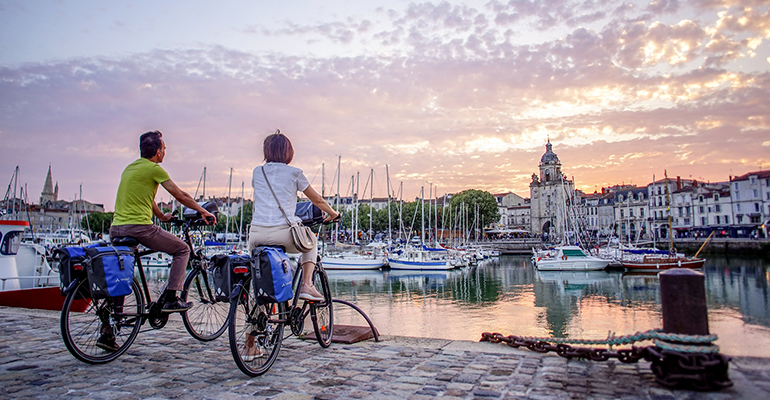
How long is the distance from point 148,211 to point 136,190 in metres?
0.24

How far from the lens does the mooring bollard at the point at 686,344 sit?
321cm

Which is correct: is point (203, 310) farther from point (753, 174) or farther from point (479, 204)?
point (479, 204)

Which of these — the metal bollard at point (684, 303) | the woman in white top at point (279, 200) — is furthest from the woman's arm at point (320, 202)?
the metal bollard at point (684, 303)

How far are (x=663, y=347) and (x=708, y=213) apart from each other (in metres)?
91.2

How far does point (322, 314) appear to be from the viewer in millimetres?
5008

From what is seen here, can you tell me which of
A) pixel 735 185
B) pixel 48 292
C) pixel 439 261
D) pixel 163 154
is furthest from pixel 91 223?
pixel 735 185

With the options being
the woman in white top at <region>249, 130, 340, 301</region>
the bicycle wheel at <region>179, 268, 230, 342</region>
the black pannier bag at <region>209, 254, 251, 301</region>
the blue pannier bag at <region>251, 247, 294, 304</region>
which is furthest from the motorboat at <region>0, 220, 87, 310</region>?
the blue pannier bag at <region>251, 247, 294, 304</region>

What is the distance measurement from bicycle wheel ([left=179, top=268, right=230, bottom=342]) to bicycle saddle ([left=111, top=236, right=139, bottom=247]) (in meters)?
0.64

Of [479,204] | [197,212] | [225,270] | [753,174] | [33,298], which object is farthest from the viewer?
[479,204]

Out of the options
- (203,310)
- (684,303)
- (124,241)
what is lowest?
(203,310)

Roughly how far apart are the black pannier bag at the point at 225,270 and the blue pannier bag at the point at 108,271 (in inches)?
29.5

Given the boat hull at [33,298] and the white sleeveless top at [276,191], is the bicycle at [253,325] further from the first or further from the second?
the boat hull at [33,298]

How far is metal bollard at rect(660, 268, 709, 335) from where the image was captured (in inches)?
132

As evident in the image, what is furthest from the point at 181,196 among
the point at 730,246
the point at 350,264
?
the point at 730,246
